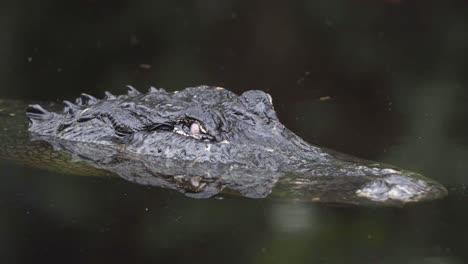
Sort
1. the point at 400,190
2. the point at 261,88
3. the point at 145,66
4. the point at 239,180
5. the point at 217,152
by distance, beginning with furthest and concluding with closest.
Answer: the point at 145,66 → the point at 261,88 → the point at 217,152 → the point at 239,180 → the point at 400,190

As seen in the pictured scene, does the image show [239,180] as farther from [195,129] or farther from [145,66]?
[145,66]

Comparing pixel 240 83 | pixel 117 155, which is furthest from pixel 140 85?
pixel 117 155

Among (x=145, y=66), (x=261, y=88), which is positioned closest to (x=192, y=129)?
(x=261, y=88)

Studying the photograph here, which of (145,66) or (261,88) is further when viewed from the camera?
(145,66)

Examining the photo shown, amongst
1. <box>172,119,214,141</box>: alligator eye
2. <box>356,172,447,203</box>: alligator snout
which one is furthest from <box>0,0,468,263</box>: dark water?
<box>172,119,214,141</box>: alligator eye

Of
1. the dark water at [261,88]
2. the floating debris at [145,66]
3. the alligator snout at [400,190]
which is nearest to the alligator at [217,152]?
the alligator snout at [400,190]

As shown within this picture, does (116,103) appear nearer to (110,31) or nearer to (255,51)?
(255,51)
